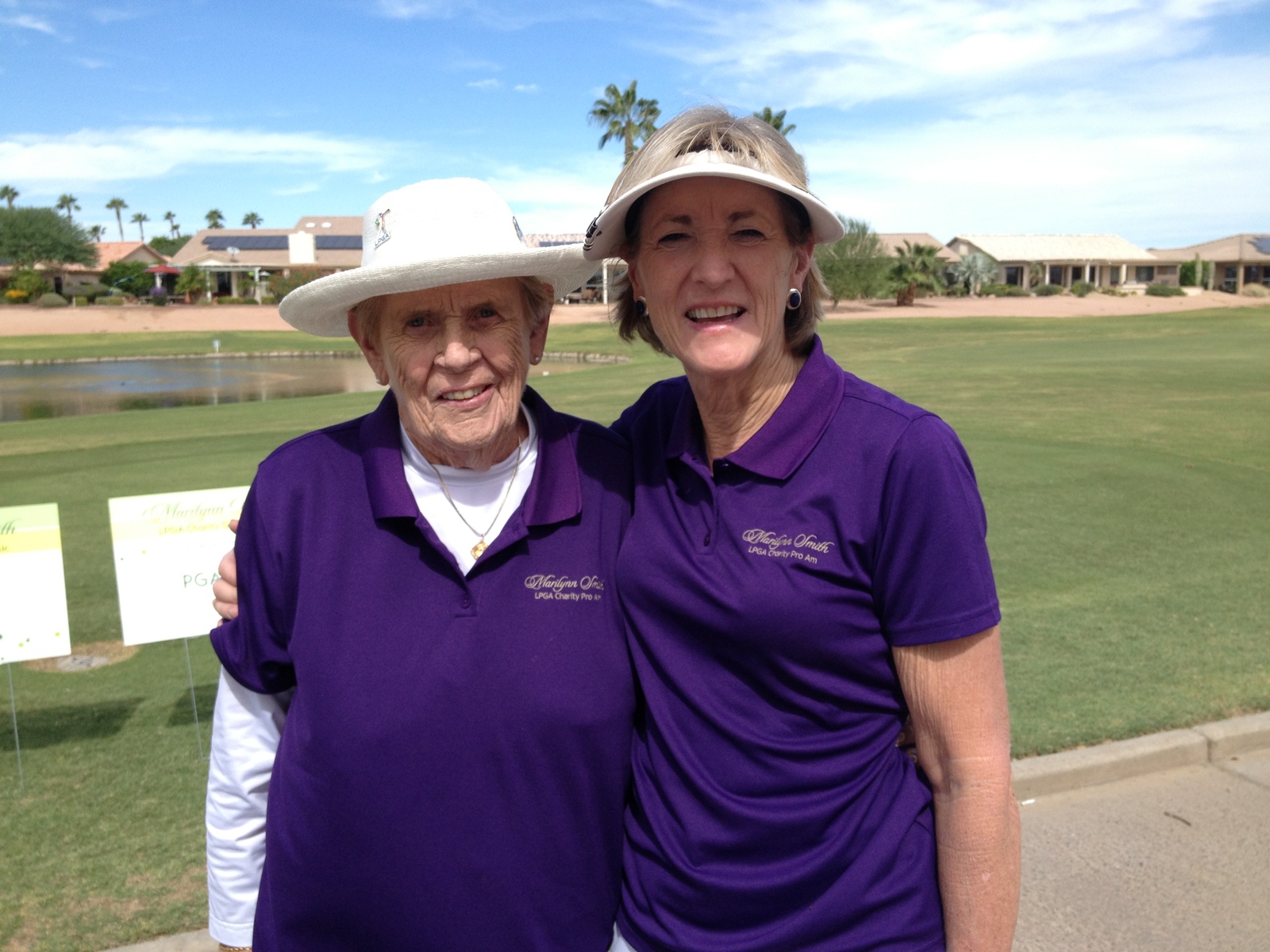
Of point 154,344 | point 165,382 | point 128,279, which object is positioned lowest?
point 165,382

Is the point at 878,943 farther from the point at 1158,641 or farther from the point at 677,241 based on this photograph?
the point at 1158,641

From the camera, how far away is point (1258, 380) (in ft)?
63.4

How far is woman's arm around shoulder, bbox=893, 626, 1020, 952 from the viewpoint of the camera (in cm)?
192

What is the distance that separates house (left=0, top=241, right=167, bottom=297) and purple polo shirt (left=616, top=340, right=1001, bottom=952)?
84.5 metres

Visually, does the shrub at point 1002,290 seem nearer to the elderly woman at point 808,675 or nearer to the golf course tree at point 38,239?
the golf course tree at point 38,239

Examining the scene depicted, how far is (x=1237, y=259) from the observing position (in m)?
76.8

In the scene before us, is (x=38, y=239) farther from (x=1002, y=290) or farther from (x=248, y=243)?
(x=1002, y=290)

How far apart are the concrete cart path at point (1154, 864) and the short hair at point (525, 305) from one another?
8.63ft

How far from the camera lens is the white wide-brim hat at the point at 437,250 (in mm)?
2219

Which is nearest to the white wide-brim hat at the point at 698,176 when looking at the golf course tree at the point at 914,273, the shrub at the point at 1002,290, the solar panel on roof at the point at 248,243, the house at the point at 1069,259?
the golf course tree at the point at 914,273

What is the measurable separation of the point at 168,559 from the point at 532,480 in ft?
10.3

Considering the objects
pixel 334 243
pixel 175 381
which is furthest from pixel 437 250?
pixel 334 243

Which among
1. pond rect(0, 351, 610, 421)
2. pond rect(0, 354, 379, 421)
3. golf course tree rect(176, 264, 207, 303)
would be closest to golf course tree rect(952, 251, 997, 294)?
pond rect(0, 351, 610, 421)

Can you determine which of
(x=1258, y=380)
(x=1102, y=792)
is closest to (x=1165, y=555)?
(x=1102, y=792)
